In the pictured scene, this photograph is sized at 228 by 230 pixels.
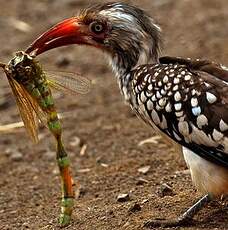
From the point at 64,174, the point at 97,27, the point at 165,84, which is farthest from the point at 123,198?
the point at 97,27

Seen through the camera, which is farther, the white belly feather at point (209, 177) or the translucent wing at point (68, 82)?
the translucent wing at point (68, 82)

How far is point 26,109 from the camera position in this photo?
18.2ft

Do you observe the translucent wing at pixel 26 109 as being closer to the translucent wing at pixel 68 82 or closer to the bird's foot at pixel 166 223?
the translucent wing at pixel 68 82

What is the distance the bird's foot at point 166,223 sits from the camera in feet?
17.0

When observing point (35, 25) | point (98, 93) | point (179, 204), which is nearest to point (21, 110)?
point (179, 204)

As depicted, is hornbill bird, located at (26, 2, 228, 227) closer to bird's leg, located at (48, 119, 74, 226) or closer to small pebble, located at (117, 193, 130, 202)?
bird's leg, located at (48, 119, 74, 226)

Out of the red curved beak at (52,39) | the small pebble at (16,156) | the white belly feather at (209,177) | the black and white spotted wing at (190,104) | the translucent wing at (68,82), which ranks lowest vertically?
the white belly feather at (209,177)

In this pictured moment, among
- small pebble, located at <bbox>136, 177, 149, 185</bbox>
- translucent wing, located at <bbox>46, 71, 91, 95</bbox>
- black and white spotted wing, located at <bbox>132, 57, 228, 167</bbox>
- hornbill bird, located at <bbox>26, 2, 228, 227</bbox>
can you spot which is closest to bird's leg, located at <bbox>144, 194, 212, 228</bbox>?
hornbill bird, located at <bbox>26, 2, 228, 227</bbox>

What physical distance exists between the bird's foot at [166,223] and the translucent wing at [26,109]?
0.89 metres

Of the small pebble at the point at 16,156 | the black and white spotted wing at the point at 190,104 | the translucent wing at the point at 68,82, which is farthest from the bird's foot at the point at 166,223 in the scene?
the small pebble at the point at 16,156

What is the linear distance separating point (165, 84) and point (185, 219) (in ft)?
2.58

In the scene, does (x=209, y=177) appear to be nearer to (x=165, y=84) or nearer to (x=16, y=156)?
(x=165, y=84)

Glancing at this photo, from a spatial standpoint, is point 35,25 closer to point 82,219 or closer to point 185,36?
point 185,36

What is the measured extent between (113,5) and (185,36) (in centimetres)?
473
